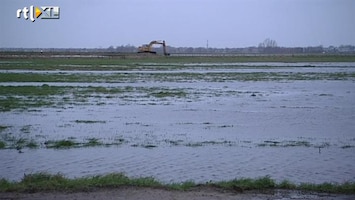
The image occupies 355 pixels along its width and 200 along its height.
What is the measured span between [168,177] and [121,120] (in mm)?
10662

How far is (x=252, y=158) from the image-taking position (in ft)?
48.1

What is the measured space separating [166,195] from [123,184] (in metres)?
1.31

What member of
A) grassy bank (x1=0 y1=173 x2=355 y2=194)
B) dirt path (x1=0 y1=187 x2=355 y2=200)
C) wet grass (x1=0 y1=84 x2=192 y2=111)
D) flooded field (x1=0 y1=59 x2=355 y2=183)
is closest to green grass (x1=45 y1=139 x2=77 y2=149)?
flooded field (x1=0 y1=59 x2=355 y2=183)

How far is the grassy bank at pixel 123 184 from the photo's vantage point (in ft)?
33.5

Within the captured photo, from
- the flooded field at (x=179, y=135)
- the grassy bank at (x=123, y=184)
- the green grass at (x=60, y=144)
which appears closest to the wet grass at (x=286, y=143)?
the flooded field at (x=179, y=135)

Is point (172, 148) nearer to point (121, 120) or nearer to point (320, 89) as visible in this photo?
point (121, 120)

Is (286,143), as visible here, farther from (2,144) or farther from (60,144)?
(2,144)

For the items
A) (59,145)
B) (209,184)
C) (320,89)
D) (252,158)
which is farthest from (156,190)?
(320,89)

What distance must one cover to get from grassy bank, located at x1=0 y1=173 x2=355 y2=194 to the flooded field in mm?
1260

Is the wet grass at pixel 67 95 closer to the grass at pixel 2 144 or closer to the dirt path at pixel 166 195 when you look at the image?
the grass at pixel 2 144

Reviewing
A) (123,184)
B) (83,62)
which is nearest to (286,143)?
(123,184)

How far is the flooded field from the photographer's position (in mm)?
13219

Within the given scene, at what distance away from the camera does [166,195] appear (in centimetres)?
977

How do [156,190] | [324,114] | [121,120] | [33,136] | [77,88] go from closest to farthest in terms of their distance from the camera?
[156,190], [33,136], [121,120], [324,114], [77,88]
